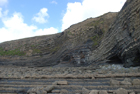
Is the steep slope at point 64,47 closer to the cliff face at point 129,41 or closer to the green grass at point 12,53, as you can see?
the green grass at point 12,53

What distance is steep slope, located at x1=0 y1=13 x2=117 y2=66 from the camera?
44.5ft

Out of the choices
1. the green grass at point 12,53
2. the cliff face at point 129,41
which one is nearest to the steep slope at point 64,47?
the green grass at point 12,53

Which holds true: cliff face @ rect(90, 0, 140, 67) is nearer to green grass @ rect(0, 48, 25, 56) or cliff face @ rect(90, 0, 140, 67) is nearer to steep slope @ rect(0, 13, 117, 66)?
steep slope @ rect(0, 13, 117, 66)

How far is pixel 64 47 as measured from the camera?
16984 millimetres

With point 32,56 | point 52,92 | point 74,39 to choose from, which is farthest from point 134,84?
point 32,56

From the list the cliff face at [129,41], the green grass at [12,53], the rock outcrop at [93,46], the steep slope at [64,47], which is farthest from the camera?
the green grass at [12,53]

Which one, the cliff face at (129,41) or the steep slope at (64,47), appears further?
the steep slope at (64,47)

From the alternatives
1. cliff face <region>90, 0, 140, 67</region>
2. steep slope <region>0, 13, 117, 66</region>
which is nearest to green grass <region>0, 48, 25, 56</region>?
steep slope <region>0, 13, 117, 66</region>

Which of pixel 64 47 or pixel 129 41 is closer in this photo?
pixel 129 41

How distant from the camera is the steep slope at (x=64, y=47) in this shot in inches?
535

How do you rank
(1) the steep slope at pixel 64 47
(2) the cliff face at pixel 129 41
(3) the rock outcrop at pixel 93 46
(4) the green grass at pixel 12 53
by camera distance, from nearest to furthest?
(2) the cliff face at pixel 129 41, (3) the rock outcrop at pixel 93 46, (1) the steep slope at pixel 64 47, (4) the green grass at pixel 12 53

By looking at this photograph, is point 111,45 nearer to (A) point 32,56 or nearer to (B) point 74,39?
(B) point 74,39

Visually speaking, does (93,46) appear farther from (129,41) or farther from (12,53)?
(12,53)

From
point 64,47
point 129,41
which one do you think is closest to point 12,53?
point 64,47
